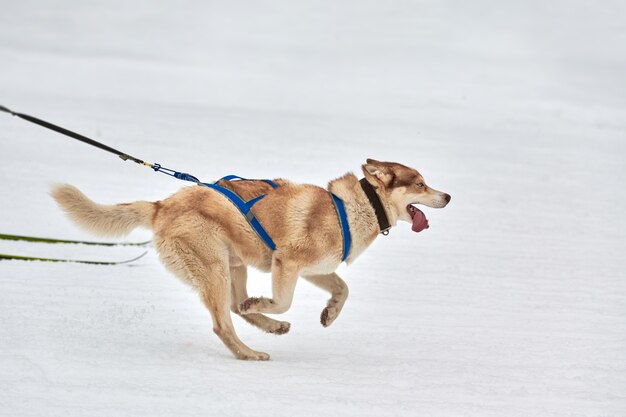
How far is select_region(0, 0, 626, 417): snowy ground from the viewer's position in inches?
182

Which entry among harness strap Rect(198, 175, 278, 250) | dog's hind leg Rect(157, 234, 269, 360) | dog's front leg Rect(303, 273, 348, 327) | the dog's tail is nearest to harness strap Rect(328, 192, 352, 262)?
dog's front leg Rect(303, 273, 348, 327)

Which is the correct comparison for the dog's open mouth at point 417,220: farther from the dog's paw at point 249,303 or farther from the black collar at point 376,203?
the dog's paw at point 249,303

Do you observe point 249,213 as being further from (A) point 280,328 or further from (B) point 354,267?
(B) point 354,267

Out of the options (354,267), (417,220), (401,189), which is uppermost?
(401,189)

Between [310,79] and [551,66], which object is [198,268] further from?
[551,66]

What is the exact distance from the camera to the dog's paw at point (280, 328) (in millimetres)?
5625

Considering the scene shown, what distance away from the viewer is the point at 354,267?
26.9 ft

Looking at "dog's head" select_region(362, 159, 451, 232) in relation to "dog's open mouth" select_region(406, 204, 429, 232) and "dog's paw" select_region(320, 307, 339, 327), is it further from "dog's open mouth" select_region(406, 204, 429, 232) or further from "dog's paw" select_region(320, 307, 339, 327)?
"dog's paw" select_region(320, 307, 339, 327)

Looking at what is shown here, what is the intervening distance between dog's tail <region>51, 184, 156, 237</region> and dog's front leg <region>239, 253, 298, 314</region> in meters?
0.85

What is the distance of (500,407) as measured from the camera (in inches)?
178

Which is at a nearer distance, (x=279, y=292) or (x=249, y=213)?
(x=279, y=292)

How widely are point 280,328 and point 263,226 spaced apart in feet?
2.28

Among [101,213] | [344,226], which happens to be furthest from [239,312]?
[101,213]

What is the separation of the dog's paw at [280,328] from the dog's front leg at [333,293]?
0.82ft
